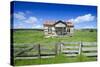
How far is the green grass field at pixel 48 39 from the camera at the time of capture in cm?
218

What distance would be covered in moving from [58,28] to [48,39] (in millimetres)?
179

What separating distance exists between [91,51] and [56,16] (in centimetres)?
64

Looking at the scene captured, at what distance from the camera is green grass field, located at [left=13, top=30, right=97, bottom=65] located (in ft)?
7.14

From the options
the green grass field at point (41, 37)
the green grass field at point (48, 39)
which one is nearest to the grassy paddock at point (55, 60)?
the green grass field at point (48, 39)

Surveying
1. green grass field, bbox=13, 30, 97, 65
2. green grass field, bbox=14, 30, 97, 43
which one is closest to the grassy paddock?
green grass field, bbox=13, 30, 97, 65

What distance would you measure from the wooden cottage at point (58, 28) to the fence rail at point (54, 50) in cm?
13

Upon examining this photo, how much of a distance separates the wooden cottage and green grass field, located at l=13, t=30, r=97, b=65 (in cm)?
5

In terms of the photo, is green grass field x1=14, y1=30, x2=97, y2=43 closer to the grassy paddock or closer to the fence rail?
the fence rail

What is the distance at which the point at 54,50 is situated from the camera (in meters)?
2.33

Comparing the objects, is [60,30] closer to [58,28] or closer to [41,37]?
[58,28]

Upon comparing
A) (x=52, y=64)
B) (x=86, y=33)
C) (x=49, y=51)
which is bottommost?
(x=52, y=64)

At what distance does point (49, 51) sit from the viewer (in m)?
2.30
